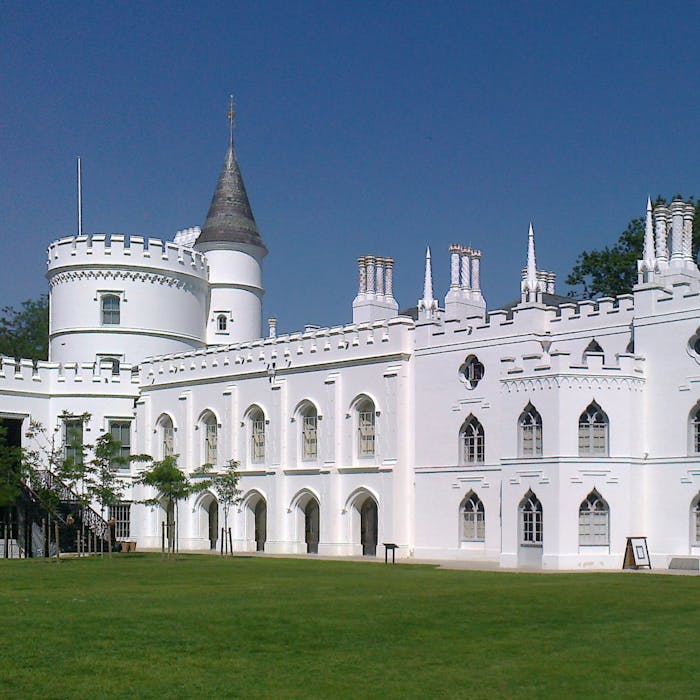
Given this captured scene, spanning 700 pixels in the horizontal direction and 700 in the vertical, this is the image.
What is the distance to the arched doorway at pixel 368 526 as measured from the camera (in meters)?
44.2

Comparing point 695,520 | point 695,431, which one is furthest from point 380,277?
point 695,520

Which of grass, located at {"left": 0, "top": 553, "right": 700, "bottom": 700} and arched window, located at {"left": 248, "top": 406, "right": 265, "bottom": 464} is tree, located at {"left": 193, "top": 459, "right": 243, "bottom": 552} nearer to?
arched window, located at {"left": 248, "top": 406, "right": 265, "bottom": 464}

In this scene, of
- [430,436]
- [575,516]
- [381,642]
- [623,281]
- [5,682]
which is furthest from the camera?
[623,281]

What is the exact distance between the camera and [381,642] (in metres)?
15.4

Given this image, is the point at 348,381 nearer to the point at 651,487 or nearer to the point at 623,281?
the point at 651,487

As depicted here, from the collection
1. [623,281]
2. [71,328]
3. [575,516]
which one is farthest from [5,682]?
[623,281]

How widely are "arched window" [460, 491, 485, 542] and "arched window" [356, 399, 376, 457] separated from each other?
471cm

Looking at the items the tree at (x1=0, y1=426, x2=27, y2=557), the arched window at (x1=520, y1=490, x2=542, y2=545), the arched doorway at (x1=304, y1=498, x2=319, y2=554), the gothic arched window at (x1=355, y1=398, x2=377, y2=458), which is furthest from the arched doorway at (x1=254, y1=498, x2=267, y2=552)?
the arched window at (x1=520, y1=490, x2=542, y2=545)

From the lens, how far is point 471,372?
4081 cm

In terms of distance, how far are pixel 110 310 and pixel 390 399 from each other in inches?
665

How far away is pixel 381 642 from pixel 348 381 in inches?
1155

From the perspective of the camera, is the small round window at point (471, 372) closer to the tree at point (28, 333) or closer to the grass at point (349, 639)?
the grass at point (349, 639)

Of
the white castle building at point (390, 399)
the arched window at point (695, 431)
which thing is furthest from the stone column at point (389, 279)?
the arched window at point (695, 431)

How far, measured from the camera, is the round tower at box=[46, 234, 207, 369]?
176 feet
